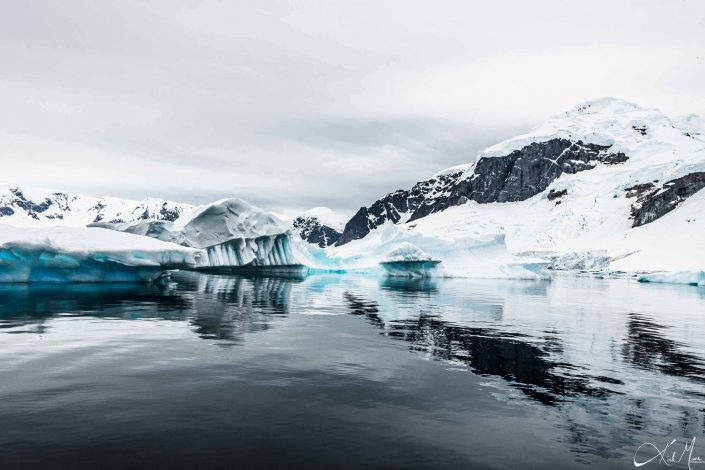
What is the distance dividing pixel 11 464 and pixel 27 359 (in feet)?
20.4

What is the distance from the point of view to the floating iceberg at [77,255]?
28375 millimetres

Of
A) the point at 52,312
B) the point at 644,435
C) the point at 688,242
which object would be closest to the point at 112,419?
the point at 644,435

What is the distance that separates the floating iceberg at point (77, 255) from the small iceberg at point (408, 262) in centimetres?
3801

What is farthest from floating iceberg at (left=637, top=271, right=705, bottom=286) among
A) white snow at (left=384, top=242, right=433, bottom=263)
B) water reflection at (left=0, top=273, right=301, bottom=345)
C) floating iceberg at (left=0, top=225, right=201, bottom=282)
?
floating iceberg at (left=0, top=225, right=201, bottom=282)

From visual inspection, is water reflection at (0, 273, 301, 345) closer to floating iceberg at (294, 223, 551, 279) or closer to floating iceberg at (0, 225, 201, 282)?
floating iceberg at (0, 225, 201, 282)

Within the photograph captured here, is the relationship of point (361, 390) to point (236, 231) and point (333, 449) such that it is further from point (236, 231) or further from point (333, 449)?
point (236, 231)

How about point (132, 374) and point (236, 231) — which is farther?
point (236, 231)

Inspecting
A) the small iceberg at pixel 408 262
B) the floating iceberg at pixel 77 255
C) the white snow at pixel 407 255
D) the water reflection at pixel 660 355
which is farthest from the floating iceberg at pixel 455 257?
the water reflection at pixel 660 355

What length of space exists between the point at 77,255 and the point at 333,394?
86.4 ft

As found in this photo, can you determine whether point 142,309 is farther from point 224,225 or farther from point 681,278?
point 681,278

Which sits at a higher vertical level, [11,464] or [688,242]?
[688,242]

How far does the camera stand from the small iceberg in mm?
67500

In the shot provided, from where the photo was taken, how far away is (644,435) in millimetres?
7484

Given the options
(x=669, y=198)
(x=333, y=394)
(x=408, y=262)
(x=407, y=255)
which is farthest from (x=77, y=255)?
(x=669, y=198)
